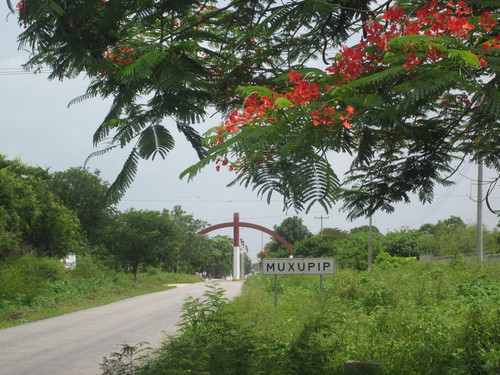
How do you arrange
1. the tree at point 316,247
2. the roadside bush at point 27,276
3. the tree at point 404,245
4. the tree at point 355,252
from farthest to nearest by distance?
1. the tree at point 404,245
2. the tree at point 316,247
3. the tree at point 355,252
4. the roadside bush at point 27,276

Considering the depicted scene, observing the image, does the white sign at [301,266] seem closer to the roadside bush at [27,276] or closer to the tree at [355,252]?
the roadside bush at [27,276]

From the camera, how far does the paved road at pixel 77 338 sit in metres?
8.27

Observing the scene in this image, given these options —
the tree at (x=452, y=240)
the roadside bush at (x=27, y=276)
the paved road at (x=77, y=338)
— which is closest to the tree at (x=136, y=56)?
the paved road at (x=77, y=338)

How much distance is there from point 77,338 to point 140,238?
66.6ft

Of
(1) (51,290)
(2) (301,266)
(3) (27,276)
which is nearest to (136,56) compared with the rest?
(2) (301,266)

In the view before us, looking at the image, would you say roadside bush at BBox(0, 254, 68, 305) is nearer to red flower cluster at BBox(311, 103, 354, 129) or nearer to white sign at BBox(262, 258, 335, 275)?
white sign at BBox(262, 258, 335, 275)

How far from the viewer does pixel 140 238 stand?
31.3m

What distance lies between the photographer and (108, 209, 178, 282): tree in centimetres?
3150

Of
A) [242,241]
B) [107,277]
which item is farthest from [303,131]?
[242,241]

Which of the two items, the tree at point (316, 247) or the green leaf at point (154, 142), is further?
the tree at point (316, 247)

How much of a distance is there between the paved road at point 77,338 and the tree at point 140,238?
1380 centimetres

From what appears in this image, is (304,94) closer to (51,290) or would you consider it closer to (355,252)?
(51,290)

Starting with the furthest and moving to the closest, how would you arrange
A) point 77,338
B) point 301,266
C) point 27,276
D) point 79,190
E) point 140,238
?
point 140,238, point 79,190, point 27,276, point 77,338, point 301,266

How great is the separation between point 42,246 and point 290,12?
23.5 m
